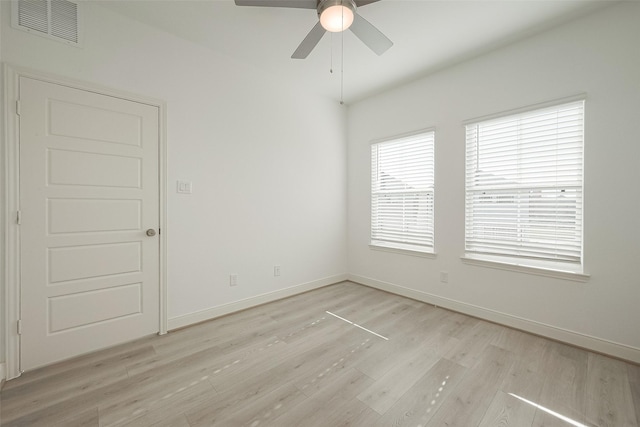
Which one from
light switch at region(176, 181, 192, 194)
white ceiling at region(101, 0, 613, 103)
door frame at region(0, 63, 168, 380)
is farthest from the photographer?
light switch at region(176, 181, 192, 194)

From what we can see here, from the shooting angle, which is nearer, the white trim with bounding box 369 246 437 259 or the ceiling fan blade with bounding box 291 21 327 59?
the ceiling fan blade with bounding box 291 21 327 59

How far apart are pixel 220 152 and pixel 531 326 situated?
379 centimetres

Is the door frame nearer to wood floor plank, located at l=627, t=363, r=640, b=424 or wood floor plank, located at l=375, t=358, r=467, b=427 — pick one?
wood floor plank, located at l=375, t=358, r=467, b=427

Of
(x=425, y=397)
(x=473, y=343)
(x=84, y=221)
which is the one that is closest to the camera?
(x=425, y=397)

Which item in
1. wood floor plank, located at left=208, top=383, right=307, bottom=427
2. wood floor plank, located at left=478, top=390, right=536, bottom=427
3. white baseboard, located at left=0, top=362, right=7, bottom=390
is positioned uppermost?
white baseboard, located at left=0, top=362, right=7, bottom=390

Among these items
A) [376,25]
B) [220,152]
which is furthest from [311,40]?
[220,152]

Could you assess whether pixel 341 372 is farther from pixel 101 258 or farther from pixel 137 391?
pixel 101 258

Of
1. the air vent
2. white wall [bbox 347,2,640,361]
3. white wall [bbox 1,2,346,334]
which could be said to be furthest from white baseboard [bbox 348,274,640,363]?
the air vent

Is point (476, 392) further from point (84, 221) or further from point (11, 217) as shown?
point (11, 217)

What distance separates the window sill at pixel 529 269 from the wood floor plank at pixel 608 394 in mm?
662

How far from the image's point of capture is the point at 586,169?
2318 millimetres

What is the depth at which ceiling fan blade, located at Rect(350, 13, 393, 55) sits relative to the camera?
1.94 metres

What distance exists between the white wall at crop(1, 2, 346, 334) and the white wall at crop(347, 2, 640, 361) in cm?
155

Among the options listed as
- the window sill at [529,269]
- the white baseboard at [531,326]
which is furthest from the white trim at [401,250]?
the white baseboard at [531,326]
